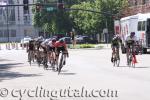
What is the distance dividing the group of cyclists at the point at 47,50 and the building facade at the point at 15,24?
12109 cm

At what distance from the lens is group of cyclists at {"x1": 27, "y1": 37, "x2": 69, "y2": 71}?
2588 cm

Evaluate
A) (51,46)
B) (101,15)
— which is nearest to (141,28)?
(51,46)

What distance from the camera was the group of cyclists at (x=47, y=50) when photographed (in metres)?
25.9

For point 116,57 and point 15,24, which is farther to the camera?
point 15,24

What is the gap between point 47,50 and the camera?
29.6 metres

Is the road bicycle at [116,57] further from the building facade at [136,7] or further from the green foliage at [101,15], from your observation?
the green foliage at [101,15]

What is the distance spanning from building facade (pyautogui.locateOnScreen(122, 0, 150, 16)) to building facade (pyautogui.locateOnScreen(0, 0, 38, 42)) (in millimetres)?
65870

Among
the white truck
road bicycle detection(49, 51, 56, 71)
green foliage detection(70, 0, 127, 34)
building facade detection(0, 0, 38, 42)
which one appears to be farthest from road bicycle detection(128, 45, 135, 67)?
building facade detection(0, 0, 38, 42)

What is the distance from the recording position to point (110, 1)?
93.9 m

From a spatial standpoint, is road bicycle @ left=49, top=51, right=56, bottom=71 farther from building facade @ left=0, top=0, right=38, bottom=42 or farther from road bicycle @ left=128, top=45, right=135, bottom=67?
building facade @ left=0, top=0, right=38, bottom=42

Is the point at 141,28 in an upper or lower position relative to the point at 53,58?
upper

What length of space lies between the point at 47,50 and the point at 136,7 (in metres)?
59.6

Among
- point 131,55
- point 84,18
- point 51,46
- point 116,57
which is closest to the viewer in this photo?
point 51,46

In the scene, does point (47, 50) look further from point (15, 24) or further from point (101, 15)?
point (15, 24)
